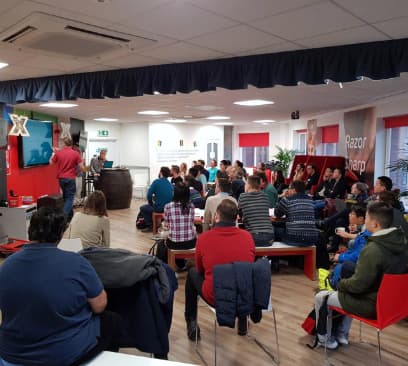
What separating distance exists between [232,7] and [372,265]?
1839 millimetres

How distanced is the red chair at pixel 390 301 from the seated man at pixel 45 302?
1664 millimetres

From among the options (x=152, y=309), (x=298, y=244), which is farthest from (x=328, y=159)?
(x=152, y=309)

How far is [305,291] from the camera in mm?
4152

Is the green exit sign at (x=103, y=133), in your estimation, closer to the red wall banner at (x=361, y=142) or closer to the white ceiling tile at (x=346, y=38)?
the red wall banner at (x=361, y=142)

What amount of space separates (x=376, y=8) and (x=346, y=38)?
0.66 metres

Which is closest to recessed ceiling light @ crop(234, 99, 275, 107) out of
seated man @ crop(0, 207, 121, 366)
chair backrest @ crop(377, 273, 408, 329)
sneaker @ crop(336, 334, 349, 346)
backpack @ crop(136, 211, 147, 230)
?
backpack @ crop(136, 211, 147, 230)

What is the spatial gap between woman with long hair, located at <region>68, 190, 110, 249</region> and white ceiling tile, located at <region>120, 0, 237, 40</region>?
1561 millimetres

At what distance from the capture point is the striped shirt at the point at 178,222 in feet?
13.5

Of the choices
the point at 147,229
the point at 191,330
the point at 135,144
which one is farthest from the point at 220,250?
the point at 135,144

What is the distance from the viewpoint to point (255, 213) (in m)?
4.24

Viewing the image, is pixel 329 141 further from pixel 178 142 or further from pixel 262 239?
pixel 262 239

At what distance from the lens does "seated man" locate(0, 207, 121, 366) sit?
5.22 feet

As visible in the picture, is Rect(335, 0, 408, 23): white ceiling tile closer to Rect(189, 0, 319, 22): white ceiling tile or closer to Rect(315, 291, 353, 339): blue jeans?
Rect(189, 0, 319, 22): white ceiling tile

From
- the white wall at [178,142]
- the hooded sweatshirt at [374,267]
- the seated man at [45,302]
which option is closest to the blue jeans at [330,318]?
the hooded sweatshirt at [374,267]
